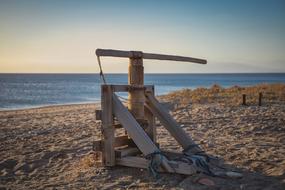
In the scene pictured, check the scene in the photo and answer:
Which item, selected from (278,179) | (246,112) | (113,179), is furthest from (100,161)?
(246,112)

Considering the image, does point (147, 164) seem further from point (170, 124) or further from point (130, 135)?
point (170, 124)

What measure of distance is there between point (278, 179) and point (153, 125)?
220 cm

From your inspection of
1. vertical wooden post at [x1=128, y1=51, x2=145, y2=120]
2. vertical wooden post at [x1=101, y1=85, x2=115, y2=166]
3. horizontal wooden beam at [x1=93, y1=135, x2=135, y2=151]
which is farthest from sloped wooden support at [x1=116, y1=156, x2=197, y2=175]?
vertical wooden post at [x1=128, y1=51, x2=145, y2=120]

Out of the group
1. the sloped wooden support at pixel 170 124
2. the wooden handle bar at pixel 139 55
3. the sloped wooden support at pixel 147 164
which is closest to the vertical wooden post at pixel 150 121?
the sloped wooden support at pixel 170 124

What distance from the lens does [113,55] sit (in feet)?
15.1

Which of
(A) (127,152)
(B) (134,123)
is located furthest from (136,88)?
(A) (127,152)

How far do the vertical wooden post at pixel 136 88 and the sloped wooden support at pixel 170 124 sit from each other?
1.03ft

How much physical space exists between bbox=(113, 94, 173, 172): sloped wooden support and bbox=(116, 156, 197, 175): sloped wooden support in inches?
3.1

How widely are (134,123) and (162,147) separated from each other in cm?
203

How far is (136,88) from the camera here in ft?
16.7

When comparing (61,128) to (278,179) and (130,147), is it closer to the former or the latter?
(130,147)

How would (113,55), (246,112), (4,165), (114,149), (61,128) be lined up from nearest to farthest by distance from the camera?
1. (113,55)
2. (114,149)
3. (4,165)
4. (61,128)
5. (246,112)

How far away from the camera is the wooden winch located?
4693mm

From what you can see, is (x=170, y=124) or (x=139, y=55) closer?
(x=139, y=55)
